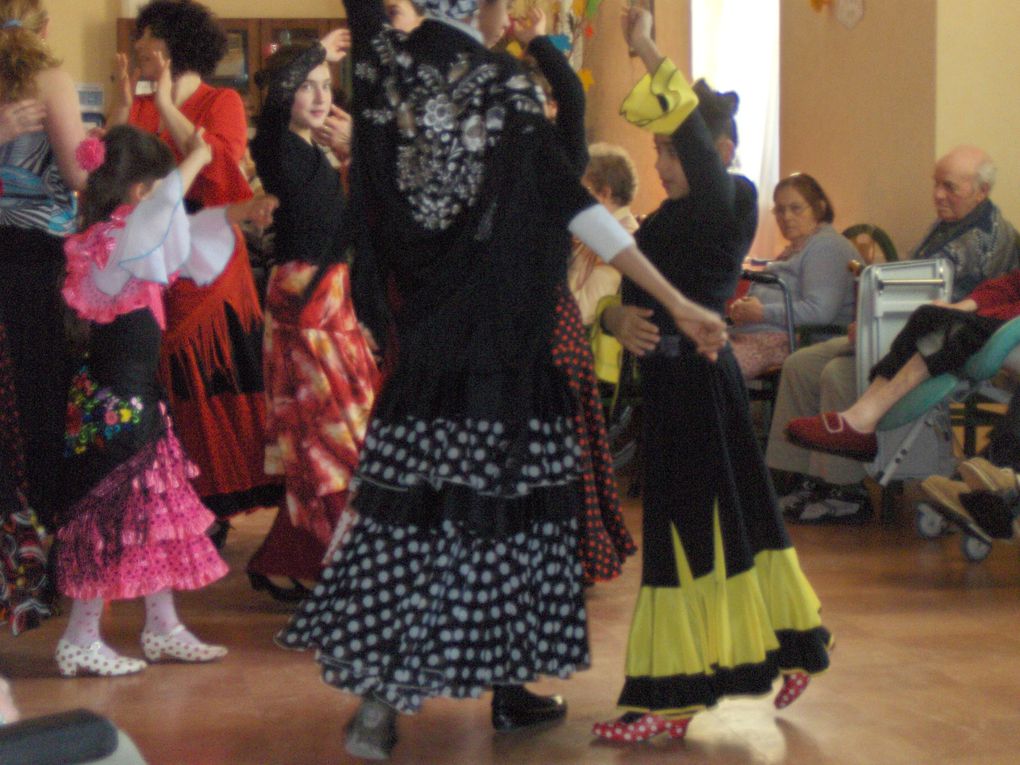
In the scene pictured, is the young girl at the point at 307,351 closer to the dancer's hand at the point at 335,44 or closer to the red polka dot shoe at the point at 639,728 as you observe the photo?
the dancer's hand at the point at 335,44

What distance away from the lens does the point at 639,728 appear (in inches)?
98.9

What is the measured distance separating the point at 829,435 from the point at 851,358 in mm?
503

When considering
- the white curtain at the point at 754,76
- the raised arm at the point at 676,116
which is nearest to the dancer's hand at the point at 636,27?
the raised arm at the point at 676,116

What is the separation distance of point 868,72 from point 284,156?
321cm

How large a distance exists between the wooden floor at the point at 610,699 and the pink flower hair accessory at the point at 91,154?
45.2 inches

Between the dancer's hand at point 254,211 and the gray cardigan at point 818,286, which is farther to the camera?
the gray cardigan at point 818,286

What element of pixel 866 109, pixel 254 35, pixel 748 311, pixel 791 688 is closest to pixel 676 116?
pixel 791 688

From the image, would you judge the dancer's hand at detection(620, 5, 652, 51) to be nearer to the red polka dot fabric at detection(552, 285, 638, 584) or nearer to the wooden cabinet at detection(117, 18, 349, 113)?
the red polka dot fabric at detection(552, 285, 638, 584)

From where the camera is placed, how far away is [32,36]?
→ 329cm

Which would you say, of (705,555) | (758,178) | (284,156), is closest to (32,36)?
(284,156)

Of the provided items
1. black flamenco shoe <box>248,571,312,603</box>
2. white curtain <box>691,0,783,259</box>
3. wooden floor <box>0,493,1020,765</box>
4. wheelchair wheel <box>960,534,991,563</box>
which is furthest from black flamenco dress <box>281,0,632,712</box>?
white curtain <box>691,0,783,259</box>

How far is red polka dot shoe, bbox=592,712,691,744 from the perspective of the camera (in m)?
2.51

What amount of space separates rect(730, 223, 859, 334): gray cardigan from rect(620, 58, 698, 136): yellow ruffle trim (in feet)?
9.35

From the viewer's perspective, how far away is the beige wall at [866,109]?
17.4 feet
